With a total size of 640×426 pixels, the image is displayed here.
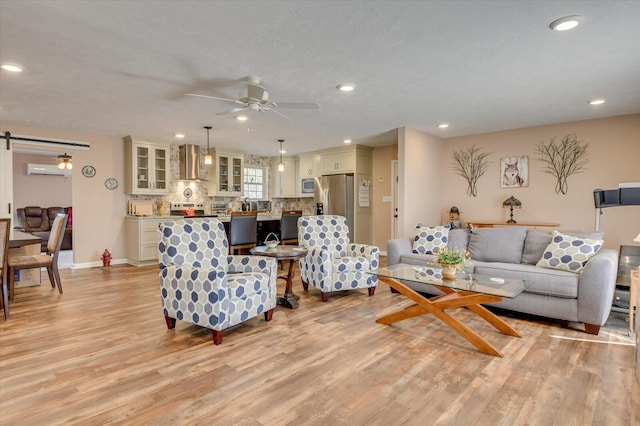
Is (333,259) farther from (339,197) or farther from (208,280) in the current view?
(339,197)

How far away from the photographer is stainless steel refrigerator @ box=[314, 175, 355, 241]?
7.16 meters

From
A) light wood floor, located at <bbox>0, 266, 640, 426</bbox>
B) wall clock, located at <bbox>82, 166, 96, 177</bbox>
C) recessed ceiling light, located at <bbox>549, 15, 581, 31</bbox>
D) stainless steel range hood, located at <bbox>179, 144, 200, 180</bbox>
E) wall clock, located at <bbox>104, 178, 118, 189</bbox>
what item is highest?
recessed ceiling light, located at <bbox>549, 15, 581, 31</bbox>

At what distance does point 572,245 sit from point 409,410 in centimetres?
260

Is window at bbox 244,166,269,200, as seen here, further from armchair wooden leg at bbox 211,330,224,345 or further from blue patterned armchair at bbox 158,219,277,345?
armchair wooden leg at bbox 211,330,224,345

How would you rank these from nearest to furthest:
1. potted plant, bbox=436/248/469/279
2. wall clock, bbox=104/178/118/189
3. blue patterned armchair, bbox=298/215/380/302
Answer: potted plant, bbox=436/248/469/279 → blue patterned armchair, bbox=298/215/380/302 → wall clock, bbox=104/178/118/189

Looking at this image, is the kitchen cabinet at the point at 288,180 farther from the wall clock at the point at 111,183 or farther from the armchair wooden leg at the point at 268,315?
the armchair wooden leg at the point at 268,315

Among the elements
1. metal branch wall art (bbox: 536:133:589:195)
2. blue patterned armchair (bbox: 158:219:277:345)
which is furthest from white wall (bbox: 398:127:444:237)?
blue patterned armchair (bbox: 158:219:277:345)

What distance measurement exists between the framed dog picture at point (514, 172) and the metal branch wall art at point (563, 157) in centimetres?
25

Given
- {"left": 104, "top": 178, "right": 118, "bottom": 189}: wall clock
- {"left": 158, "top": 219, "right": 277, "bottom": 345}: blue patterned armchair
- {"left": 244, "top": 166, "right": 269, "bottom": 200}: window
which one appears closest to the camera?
{"left": 158, "top": 219, "right": 277, "bottom": 345}: blue patterned armchair

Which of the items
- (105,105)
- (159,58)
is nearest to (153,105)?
(105,105)

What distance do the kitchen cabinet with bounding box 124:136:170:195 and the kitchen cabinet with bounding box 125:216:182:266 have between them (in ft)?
2.05

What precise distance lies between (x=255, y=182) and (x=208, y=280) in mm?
6088

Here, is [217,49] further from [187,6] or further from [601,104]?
[601,104]

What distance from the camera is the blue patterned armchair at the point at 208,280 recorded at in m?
2.75
